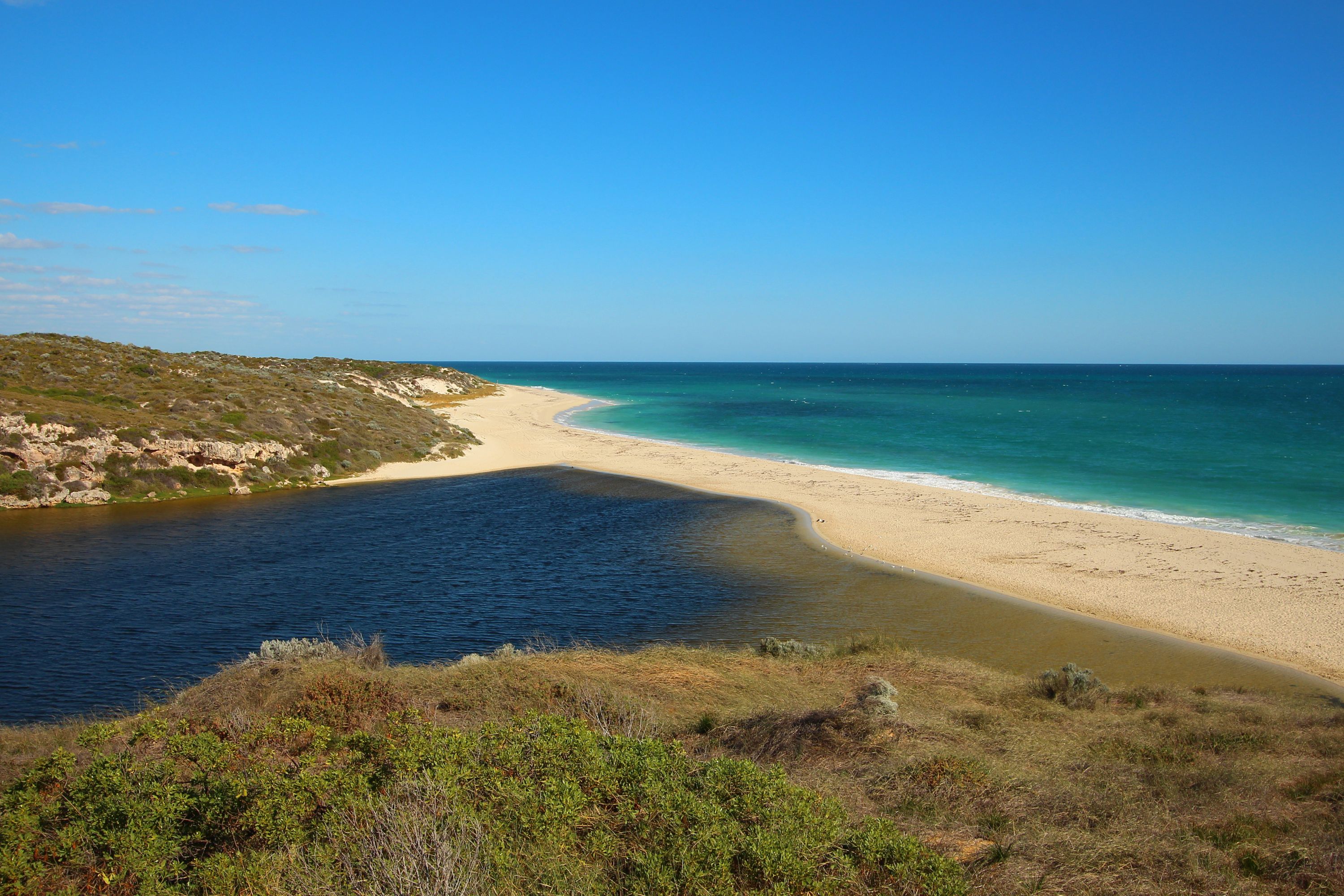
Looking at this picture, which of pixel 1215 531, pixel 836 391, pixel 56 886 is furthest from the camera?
pixel 836 391

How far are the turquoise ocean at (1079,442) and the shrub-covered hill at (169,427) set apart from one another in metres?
Answer: 21.0

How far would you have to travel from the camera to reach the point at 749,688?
11.6 meters

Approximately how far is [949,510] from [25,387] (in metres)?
41.8

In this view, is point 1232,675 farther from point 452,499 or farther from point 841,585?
point 452,499

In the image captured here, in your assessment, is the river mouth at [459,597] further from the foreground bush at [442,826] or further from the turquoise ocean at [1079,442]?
the turquoise ocean at [1079,442]

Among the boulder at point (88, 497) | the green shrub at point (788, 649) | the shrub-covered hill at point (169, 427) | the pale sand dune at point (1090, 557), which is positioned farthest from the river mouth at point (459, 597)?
the shrub-covered hill at point (169, 427)

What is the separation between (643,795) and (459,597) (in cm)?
1299

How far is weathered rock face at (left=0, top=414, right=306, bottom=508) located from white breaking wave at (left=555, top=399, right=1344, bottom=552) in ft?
87.9

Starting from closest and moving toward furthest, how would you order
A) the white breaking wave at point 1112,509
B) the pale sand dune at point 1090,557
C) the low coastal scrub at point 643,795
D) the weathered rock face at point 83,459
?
the low coastal scrub at point 643,795, the pale sand dune at point 1090,557, the white breaking wave at point 1112,509, the weathered rock face at point 83,459

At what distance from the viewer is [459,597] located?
18.6 metres

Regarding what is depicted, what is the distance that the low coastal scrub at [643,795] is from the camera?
18.3 ft

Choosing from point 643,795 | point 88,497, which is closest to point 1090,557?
point 643,795

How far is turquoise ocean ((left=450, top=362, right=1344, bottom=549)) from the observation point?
30562 mm

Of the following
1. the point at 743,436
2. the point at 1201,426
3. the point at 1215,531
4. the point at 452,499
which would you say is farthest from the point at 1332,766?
the point at 1201,426
